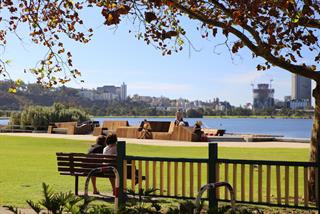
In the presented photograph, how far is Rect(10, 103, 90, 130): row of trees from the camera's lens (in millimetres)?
53728

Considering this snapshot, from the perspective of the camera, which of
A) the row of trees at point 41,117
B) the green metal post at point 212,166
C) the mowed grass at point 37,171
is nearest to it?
the green metal post at point 212,166

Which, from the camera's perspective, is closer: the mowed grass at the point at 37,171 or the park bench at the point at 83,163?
the park bench at the point at 83,163

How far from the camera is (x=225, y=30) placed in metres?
11.2

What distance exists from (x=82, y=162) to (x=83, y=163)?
1.5 inches

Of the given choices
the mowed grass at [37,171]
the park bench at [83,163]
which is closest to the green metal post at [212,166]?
the park bench at [83,163]

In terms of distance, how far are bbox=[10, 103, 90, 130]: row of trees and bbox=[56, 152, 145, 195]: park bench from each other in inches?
1634

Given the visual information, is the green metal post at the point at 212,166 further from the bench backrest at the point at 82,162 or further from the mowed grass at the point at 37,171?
the mowed grass at the point at 37,171

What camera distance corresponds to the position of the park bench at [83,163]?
11422mm

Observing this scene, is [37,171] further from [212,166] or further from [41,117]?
[41,117]

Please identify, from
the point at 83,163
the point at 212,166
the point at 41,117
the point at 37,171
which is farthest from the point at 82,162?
the point at 41,117

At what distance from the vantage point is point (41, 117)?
54.2m

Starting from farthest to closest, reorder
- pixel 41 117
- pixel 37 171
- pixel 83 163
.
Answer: pixel 41 117 < pixel 37 171 < pixel 83 163

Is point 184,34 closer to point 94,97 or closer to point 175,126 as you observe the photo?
point 175,126

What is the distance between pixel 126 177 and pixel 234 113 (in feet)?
555
